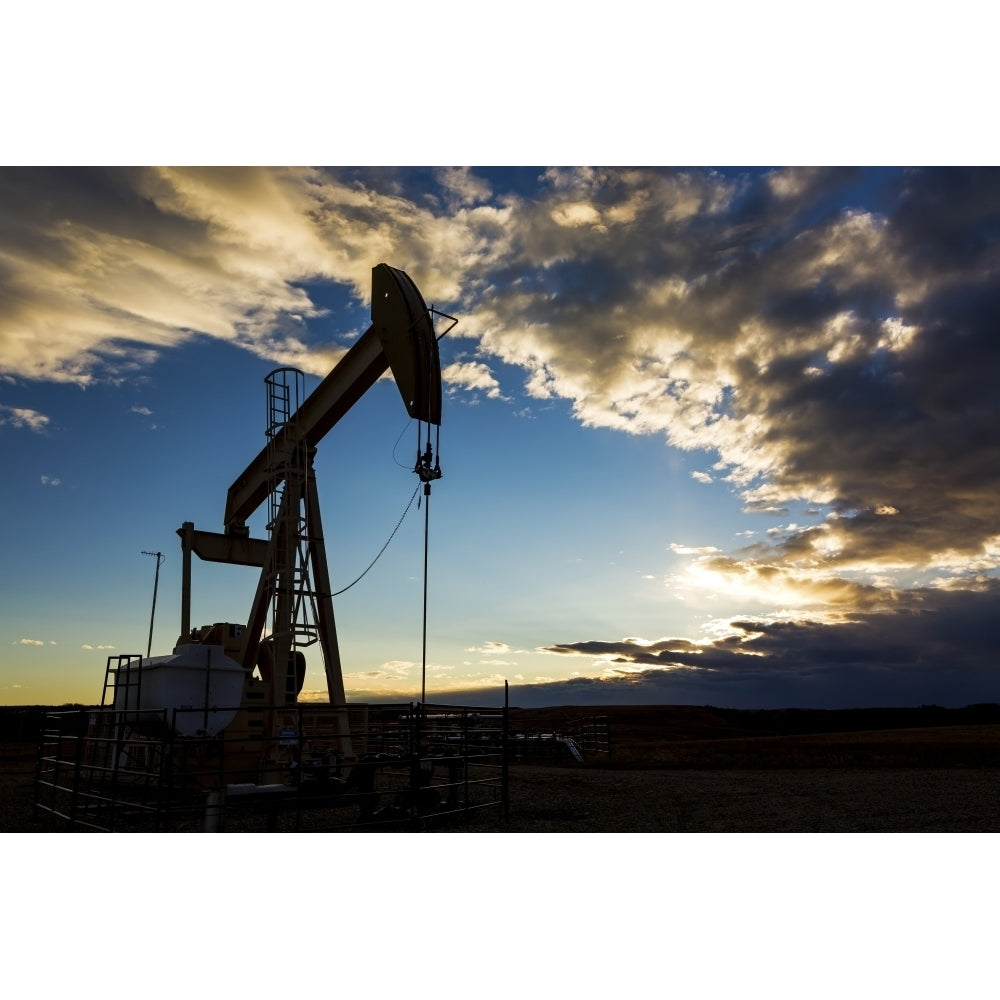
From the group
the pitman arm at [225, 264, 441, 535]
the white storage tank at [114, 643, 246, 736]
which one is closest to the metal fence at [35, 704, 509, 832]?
the white storage tank at [114, 643, 246, 736]

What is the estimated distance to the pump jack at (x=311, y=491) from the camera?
13.2 m

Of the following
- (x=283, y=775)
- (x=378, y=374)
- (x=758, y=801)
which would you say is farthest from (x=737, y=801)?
(x=378, y=374)

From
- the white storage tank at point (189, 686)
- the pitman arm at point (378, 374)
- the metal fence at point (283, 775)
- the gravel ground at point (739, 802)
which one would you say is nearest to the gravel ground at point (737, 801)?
the gravel ground at point (739, 802)

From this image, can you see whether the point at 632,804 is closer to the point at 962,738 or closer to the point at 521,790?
the point at 521,790

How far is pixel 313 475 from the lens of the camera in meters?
15.3

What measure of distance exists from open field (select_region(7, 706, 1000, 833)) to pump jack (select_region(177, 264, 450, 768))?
381 centimetres

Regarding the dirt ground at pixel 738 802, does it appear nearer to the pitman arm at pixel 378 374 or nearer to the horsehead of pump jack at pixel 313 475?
the horsehead of pump jack at pixel 313 475

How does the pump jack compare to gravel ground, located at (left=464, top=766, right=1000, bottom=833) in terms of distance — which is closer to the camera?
gravel ground, located at (left=464, top=766, right=1000, bottom=833)

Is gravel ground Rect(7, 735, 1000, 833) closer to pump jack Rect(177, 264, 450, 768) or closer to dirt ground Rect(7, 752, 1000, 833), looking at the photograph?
dirt ground Rect(7, 752, 1000, 833)

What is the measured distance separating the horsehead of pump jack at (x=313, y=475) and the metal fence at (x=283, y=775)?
938mm

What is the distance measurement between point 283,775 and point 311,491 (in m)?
4.82

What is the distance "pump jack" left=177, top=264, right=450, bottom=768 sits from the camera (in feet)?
43.3

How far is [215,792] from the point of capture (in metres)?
9.18

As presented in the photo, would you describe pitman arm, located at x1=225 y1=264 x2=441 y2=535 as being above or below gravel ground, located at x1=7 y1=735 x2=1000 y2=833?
above
